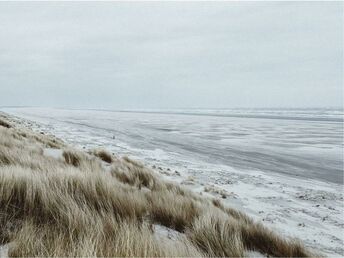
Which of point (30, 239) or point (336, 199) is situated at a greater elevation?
point (30, 239)

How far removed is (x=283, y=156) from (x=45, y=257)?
1549cm

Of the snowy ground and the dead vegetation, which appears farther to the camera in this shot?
the snowy ground

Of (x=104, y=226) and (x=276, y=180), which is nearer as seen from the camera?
(x=104, y=226)

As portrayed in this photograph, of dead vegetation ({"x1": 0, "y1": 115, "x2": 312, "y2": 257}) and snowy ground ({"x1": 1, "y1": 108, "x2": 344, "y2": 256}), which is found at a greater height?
dead vegetation ({"x1": 0, "y1": 115, "x2": 312, "y2": 257})

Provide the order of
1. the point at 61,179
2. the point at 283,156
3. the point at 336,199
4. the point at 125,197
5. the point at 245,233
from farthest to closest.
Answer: the point at 283,156 < the point at 336,199 < the point at 61,179 < the point at 125,197 < the point at 245,233

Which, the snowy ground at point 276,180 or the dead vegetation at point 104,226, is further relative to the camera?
the snowy ground at point 276,180

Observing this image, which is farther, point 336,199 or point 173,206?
point 336,199

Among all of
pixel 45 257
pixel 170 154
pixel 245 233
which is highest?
pixel 45 257

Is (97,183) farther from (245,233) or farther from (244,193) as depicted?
(244,193)

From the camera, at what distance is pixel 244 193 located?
859 centimetres

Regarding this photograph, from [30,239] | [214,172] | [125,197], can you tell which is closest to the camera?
[30,239]

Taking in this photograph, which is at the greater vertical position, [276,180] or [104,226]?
[104,226]

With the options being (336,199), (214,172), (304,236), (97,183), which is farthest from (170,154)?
(97,183)

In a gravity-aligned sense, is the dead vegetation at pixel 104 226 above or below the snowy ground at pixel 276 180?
above
